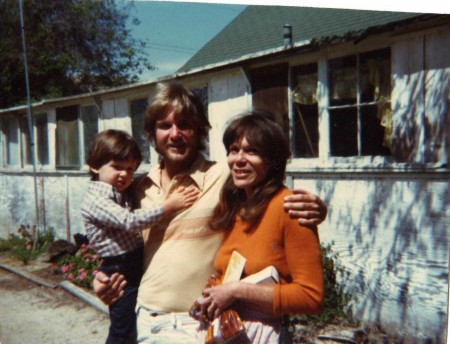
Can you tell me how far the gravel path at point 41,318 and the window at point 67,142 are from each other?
1082mm

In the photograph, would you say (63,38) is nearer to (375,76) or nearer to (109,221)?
(109,221)

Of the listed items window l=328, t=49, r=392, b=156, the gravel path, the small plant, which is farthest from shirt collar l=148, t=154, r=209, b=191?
window l=328, t=49, r=392, b=156

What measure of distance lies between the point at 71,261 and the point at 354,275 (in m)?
2.22

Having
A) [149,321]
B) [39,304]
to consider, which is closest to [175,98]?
[149,321]

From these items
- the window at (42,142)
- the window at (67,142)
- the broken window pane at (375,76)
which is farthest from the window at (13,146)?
the broken window pane at (375,76)

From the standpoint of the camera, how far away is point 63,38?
2.29m

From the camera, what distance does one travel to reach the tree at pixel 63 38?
87.7 inches

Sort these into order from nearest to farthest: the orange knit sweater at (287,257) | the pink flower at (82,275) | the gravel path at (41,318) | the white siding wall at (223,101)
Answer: the orange knit sweater at (287,257) → the gravel path at (41,318) → the pink flower at (82,275) → the white siding wall at (223,101)

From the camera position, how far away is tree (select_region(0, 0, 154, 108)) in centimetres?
223

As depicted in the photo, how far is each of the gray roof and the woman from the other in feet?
4.79

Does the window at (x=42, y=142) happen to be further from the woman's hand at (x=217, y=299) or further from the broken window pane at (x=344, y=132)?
the woman's hand at (x=217, y=299)

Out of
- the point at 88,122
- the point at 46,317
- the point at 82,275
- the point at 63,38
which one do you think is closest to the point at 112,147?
the point at 63,38

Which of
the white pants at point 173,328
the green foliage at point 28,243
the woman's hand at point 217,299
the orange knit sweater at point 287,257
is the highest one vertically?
the orange knit sweater at point 287,257

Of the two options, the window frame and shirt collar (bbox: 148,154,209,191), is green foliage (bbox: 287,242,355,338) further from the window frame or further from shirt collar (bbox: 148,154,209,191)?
shirt collar (bbox: 148,154,209,191)
